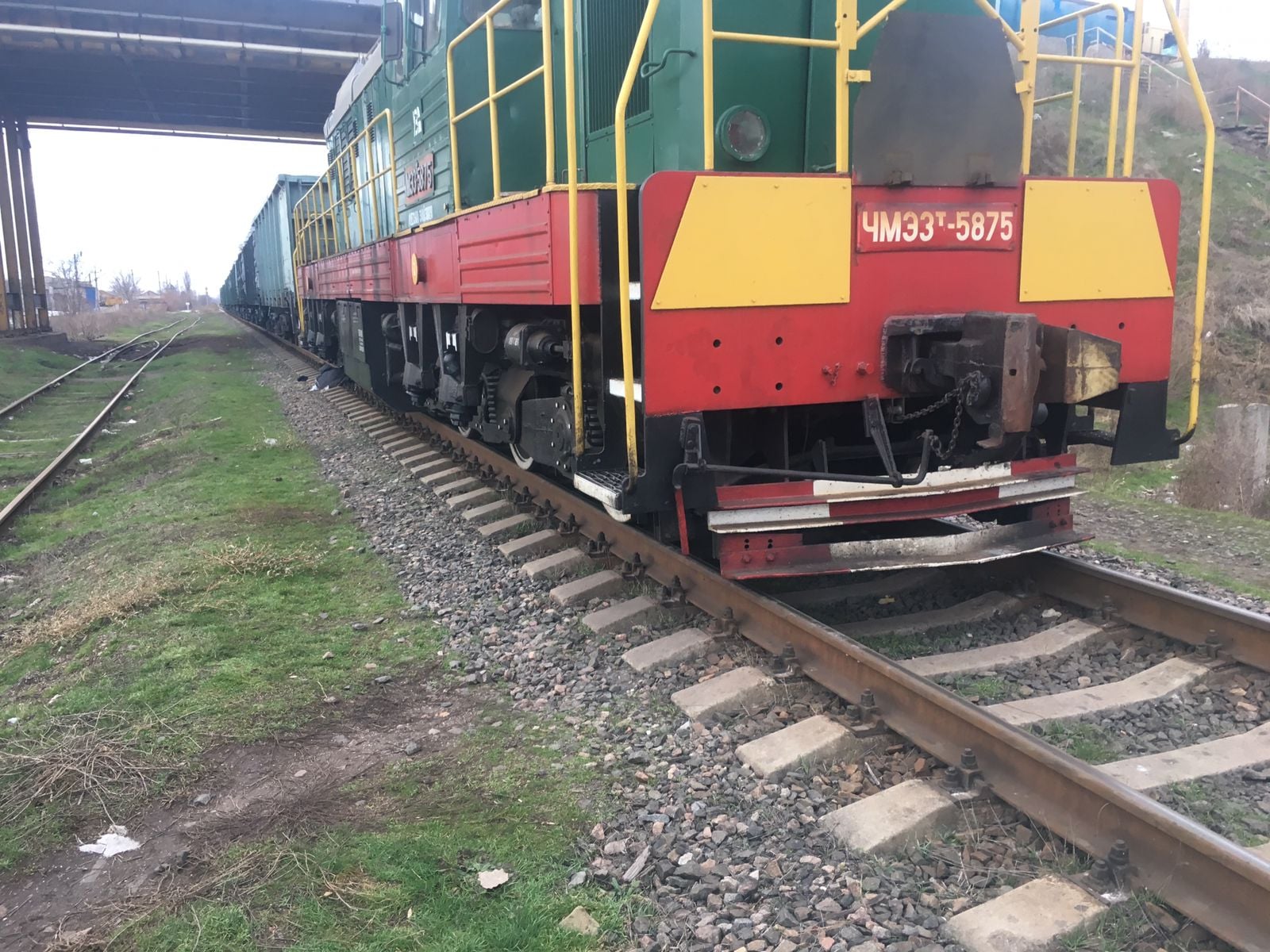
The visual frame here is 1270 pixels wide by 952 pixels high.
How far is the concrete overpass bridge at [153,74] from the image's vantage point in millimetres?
20891

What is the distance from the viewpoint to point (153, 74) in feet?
79.5

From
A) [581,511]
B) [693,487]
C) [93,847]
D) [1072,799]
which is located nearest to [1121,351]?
[693,487]

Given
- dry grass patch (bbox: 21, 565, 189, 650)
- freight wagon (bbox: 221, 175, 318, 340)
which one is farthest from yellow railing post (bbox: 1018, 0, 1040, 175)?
freight wagon (bbox: 221, 175, 318, 340)

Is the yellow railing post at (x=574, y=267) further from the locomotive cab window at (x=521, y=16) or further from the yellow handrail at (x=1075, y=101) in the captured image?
the yellow handrail at (x=1075, y=101)

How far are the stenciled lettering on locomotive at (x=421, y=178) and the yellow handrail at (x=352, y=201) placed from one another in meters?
0.13

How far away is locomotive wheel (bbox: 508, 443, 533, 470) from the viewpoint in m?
6.31

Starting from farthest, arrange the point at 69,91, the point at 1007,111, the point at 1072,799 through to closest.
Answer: the point at 69,91, the point at 1007,111, the point at 1072,799

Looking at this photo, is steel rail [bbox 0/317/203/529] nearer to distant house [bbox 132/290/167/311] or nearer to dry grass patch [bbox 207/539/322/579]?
dry grass patch [bbox 207/539/322/579]

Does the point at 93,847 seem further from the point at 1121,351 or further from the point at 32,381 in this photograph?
the point at 32,381

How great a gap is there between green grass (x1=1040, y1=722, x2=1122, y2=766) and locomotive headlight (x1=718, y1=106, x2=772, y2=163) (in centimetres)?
274

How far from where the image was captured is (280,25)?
21781 millimetres

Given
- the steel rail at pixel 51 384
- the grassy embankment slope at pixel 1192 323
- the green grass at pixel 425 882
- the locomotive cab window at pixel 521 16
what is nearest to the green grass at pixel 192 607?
the green grass at pixel 425 882

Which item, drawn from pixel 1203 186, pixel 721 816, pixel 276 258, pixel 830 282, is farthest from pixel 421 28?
pixel 276 258

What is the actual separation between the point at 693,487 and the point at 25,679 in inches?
124
